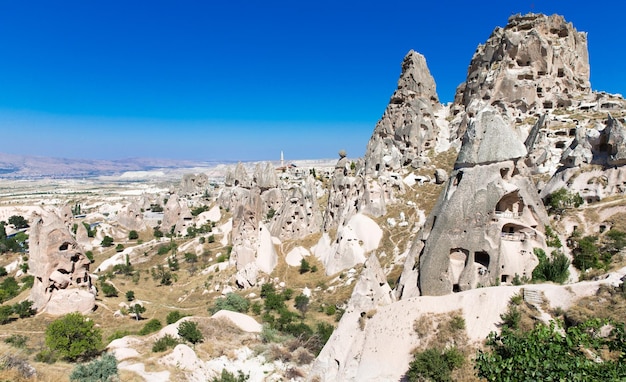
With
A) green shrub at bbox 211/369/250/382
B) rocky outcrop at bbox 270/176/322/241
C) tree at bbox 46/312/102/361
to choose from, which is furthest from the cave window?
rocky outcrop at bbox 270/176/322/241

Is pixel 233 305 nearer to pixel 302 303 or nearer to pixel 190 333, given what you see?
pixel 302 303

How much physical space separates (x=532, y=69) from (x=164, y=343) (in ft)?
189

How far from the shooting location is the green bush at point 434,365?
1350cm

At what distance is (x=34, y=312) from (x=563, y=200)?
131ft

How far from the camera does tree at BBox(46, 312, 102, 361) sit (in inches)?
749

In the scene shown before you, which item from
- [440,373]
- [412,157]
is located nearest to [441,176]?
[412,157]

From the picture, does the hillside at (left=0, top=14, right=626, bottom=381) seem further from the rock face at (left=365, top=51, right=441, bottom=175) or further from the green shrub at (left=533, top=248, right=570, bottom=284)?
the rock face at (left=365, top=51, right=441, bottom=175)

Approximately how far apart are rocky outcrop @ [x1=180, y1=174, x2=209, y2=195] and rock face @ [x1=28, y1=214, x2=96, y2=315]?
233 feet

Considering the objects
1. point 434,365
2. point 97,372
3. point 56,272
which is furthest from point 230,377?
point 56,272

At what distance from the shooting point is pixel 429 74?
6719 cm

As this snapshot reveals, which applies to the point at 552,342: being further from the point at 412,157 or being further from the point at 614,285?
the point at 412,157

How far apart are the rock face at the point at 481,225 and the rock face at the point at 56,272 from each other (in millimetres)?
25632

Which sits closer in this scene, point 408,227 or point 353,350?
point 353,350

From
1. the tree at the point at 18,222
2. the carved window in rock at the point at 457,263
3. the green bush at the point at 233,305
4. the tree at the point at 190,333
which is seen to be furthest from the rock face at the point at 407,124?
the tree at the point at 18,222
